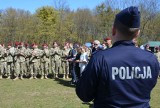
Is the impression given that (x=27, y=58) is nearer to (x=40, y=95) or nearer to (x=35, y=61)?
(x=35, y=61)

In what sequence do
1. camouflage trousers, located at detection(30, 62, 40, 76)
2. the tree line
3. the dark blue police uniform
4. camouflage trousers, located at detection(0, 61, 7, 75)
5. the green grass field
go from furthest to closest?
1. the tree line
2. camouflage trousers, located at detection(0, 61, 7, 75)
3. camouflage trousers, located at detection(30, 62, 40, 76)
4. the green grass field
5. the dark blue police uniform

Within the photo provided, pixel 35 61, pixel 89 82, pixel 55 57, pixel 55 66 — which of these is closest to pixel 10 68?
pixel 35 61

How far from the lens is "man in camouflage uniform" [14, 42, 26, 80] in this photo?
589 inches

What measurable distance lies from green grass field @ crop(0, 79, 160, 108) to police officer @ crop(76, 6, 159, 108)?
6.55 metres

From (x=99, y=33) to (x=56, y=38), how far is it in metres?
7.26

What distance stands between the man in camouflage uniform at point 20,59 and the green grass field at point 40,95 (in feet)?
1.98

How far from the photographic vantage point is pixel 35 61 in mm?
15250

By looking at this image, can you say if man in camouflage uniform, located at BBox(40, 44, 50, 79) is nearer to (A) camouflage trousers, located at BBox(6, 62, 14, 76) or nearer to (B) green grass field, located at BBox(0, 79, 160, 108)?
(B) green grass field, located at BBox(0, 79, 160, 108)

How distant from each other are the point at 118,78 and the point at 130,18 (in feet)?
1.65

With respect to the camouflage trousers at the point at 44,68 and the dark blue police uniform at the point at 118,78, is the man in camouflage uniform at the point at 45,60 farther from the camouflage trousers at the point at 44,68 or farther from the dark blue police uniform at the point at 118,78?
the dark blue police uniform at the point at 118,78

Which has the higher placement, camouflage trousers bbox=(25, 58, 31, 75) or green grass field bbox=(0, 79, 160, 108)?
camouflage trousers bbox=(25, 58, 31, 75)

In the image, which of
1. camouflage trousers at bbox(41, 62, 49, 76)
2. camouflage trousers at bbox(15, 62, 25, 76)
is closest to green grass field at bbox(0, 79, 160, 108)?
camouflage trousers at bbox(15, 62, 25, 76)

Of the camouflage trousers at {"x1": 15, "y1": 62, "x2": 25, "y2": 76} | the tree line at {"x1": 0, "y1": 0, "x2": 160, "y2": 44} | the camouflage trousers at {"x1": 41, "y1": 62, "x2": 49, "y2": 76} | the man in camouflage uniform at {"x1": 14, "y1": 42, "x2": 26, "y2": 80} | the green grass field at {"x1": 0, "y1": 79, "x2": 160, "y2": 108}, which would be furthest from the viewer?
the tree line at {"x1": 0, "y1": 0, "x2": 160, "y2": 44}

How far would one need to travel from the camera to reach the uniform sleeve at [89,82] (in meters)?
2.40
